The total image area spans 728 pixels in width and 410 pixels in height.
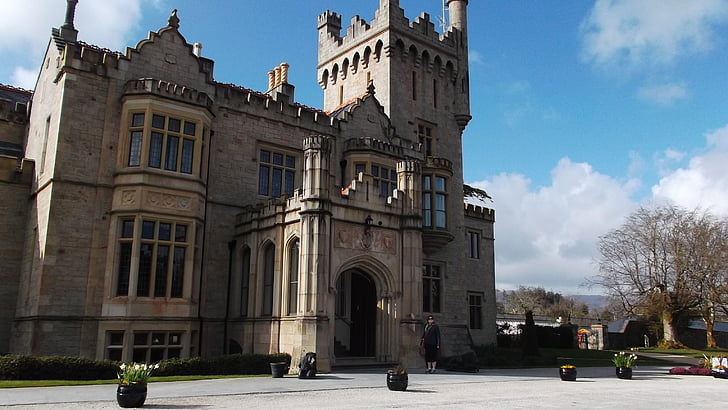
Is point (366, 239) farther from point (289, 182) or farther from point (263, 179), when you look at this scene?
point (263, 179)

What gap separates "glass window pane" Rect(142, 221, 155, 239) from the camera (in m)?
21.5

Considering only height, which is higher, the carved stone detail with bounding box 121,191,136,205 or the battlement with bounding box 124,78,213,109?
the battlement with bounding box 124,78,213,109

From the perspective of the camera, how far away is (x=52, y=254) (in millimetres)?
20188

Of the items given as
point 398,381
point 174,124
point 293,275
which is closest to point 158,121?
point 174,124

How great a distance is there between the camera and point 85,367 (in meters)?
16.8

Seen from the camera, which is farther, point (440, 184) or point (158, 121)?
point (440, 184)

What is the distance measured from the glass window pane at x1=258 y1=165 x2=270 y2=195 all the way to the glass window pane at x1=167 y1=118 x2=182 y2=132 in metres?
4.43

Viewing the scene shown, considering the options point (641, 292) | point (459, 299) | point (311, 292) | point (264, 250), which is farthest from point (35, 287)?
point (641, 292)

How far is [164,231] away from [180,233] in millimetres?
631

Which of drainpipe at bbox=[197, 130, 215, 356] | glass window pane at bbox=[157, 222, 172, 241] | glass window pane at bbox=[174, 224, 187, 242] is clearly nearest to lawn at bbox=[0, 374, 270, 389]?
drainpipe at bbox=[197, 130, 215, 356]

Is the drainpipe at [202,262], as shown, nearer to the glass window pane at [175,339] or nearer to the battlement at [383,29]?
the glass window pane at [175,339]

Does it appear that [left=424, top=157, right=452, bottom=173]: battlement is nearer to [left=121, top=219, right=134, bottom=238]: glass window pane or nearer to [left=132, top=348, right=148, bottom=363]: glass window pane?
[left=121, top=219, right=134, bottom=238]: glass window pane

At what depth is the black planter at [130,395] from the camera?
11164mm

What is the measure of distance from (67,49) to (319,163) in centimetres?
1015
